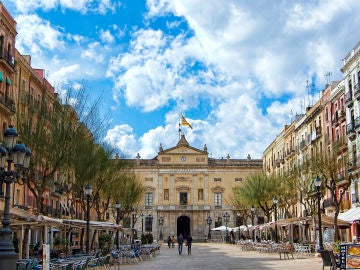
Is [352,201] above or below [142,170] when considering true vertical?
below

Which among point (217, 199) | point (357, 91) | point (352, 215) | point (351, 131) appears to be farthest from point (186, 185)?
point (357, 91)

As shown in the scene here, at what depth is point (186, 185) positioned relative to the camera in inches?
3533

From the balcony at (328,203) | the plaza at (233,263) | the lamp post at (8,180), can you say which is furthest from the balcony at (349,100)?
the lamp post at (8,180)

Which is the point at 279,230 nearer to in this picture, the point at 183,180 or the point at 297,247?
the point at 183,180

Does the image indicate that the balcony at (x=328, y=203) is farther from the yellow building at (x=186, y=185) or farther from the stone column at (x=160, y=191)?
the stone column at (x=160, y=191)

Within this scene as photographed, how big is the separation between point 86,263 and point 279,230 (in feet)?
174

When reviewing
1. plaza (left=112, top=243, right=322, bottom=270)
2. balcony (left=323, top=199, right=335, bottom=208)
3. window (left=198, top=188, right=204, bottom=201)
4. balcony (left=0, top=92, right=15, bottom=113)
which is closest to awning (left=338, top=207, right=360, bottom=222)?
plaza (left=112, top=243, right=322, bottom=270)

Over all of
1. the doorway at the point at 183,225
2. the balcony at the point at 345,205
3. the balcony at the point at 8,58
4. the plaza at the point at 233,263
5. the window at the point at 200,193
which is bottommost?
the plaza at the point at 233,263

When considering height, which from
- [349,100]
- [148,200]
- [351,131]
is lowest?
[148,200]

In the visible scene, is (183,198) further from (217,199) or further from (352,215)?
(352,215)

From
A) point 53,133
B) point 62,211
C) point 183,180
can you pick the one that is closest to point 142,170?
point 183,180

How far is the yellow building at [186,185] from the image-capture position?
88.6 m

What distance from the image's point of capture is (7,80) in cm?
3406

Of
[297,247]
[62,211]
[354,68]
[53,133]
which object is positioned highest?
[354,68]
